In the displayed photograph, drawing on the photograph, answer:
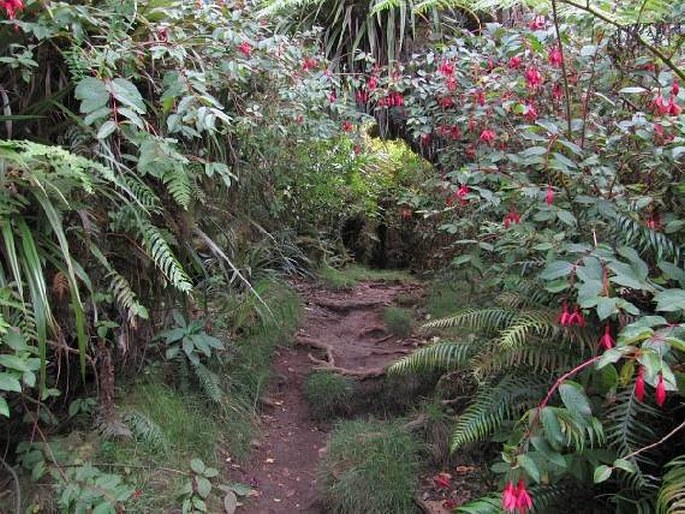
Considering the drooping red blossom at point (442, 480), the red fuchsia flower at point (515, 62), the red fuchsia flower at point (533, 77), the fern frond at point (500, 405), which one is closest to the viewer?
the fern frond at point (500, 405)

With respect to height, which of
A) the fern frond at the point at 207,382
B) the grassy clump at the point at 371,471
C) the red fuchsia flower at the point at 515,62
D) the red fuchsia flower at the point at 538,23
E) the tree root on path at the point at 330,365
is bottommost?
the tree root on path at the point at 330,365

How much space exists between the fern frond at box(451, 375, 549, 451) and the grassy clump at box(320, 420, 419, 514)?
59cm

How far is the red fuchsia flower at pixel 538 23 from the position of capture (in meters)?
2.98

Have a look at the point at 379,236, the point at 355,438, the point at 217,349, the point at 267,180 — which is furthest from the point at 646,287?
the point at 379,236

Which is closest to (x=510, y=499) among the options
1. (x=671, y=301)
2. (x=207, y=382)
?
(x=671, y=301)

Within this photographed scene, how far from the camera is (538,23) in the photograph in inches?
120

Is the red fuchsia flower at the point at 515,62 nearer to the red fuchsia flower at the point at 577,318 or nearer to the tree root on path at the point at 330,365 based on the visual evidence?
the red fuchsia flower at the point at 577,318

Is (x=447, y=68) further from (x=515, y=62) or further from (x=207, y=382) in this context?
(x=207, y=382)

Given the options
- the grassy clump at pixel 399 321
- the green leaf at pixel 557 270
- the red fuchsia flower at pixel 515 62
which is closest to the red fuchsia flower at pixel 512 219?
the green leaf at pixel 557 270

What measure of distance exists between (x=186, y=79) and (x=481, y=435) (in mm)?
1698

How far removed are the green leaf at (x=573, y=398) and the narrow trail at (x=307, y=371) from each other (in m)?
1.68

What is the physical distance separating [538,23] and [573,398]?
85.7 inches

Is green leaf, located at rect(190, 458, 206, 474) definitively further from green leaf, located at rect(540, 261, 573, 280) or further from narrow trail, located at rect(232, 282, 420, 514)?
green leaf, located at rect(540, 261, 573, 280)

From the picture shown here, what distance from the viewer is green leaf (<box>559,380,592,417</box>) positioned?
152 cm
